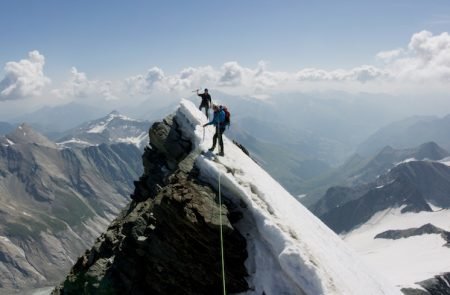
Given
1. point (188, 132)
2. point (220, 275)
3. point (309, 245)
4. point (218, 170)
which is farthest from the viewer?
point (188, 132)

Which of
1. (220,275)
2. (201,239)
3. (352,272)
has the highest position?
(201,239)

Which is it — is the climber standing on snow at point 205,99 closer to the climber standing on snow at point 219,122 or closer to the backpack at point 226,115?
the climber standing on snow at point 219,122

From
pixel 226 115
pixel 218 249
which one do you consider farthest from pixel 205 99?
pixel 218 249

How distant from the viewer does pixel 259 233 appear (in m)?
24.1

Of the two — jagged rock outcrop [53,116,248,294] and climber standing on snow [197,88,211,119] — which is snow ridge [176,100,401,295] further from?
climber standing on snow [197,88,211,119]

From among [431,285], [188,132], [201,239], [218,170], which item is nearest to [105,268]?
[201,239]

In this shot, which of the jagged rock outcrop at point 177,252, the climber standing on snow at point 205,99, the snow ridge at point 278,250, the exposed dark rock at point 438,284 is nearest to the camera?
the snow ridge at point 278,250

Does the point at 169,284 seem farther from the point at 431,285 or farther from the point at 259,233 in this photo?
the point at 431,285

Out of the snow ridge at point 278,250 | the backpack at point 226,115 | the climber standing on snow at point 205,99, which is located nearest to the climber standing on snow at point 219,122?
the backpack at point 226,115

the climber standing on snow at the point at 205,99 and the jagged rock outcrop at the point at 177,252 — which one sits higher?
the climber standing on snow at the point at 205,99

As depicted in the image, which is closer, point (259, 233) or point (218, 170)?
point (259, 233)

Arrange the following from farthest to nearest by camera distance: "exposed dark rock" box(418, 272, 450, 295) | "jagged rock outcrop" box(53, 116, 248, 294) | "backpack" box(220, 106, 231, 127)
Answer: "exposed dark rock" box(418, 272, 450, 295)
"backpack" box(220, 106, 231, 127)
"jagged rock outcrop" box(53, 116, 248, 294)

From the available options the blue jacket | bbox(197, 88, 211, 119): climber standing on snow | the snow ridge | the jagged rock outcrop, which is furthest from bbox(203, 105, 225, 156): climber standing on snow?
bbox(197, 88, 211, 119): climber standing on snow

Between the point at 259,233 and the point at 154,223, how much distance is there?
21.2ft
